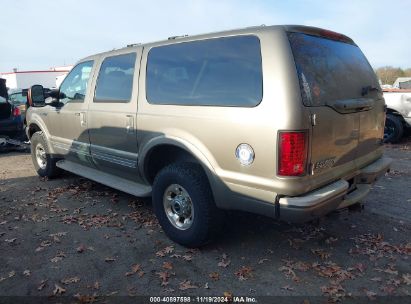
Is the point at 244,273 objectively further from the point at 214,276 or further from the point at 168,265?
the point at 168,265

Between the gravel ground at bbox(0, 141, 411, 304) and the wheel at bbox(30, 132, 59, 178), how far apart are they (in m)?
1.13

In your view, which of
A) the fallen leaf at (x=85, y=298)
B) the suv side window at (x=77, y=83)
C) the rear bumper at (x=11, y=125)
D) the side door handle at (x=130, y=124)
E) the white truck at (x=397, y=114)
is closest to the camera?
the fallen leaf at (x=85, y=298)

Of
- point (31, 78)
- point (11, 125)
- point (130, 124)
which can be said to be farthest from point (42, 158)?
point (31, 78)

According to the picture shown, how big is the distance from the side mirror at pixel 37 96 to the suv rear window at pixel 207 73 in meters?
2.66

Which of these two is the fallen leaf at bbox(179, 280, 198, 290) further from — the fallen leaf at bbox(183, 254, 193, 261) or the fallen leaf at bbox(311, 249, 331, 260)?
the fallen leaf at bbox(311, 249, 331, 260)

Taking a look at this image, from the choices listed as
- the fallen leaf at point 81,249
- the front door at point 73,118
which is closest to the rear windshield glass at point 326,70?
the fallen leaf at point 81,249

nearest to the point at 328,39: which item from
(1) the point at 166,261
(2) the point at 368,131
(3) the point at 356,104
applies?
(3) the point at 356,104

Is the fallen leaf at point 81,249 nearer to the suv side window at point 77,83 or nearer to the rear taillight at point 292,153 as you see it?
the suv side window at point 77,83

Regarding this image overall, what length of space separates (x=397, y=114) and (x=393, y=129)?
375mm

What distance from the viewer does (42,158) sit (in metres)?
→ 6.44

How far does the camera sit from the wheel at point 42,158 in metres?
6.09

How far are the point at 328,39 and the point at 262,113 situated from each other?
1.23m

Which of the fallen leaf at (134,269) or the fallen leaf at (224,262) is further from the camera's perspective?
the fallen leaf at (224,262)

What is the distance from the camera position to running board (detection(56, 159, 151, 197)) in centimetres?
421
